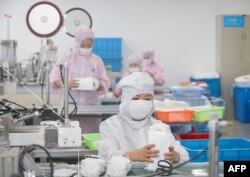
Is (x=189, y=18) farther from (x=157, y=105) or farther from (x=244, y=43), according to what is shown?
(x=157, y=105)

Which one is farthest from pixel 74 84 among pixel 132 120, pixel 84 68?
pixel 132 120

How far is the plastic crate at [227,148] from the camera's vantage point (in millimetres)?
2293

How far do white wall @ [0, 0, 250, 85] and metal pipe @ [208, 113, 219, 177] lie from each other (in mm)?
5092

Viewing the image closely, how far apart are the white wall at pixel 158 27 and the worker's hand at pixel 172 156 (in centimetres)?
435

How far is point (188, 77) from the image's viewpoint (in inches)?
251

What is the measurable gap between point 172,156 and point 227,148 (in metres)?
0.97

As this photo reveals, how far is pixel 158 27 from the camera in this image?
20.5 feet

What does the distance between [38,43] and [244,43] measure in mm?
2978

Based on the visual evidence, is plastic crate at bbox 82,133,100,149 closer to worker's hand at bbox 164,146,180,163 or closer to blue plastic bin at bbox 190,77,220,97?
worker's hand at bbox 164,146,180,163

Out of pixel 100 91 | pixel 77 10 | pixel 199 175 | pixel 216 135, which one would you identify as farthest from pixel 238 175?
pixel 77 10

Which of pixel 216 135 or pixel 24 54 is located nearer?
pixel 216 135

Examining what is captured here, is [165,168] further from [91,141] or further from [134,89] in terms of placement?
[91,141]

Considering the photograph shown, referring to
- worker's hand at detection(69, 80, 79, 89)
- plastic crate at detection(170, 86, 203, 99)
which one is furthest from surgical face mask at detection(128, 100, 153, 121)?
plastic crate at detection(170, 86, 203, 99)

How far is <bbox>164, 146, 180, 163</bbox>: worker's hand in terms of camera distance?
180 cm
